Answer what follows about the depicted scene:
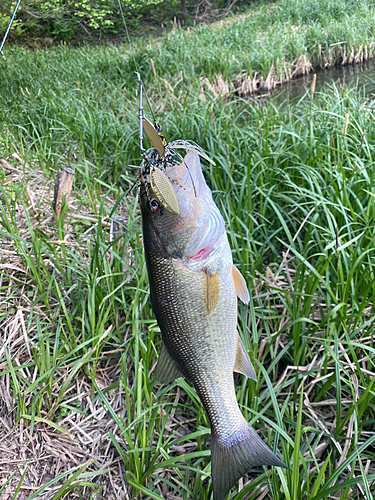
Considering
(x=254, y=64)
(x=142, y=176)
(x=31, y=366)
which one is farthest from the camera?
(x=254, y=64)

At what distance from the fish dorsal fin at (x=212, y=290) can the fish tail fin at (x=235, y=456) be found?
0.37 metres

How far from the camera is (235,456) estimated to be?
107 cm

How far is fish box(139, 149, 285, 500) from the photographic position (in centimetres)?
104

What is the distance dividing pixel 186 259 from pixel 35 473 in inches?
70.9

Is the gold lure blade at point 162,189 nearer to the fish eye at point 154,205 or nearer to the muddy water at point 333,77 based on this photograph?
the fish eye at point 154,205

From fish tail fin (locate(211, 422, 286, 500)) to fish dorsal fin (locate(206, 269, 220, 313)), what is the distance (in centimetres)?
37

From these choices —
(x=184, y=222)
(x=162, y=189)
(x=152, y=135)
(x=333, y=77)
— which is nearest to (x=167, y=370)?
(x=184, y=222)

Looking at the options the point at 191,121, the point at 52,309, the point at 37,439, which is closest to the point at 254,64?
the point at 191,121

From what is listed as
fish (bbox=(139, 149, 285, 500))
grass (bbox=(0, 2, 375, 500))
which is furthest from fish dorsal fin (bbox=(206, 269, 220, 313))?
grass (bbox=(0, 2, 375, 500))

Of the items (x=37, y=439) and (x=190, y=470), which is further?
(x=37, y=439)

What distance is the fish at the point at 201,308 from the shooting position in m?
1.04

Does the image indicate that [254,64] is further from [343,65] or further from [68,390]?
[68,390]

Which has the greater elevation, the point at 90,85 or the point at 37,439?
the point at 90,85

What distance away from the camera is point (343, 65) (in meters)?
10.6
